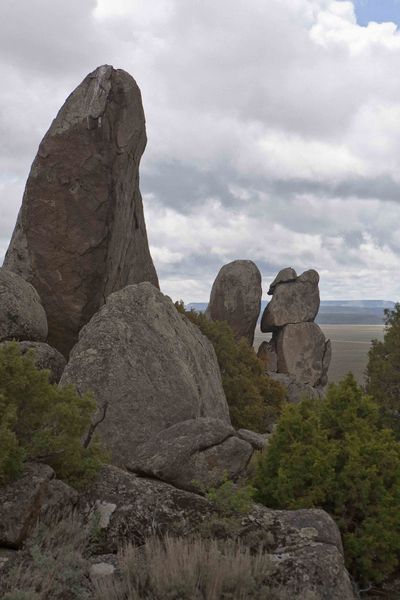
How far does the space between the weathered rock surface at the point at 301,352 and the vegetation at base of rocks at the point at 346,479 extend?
35836 millimetres

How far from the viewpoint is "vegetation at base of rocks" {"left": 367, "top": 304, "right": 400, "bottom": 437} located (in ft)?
65.1

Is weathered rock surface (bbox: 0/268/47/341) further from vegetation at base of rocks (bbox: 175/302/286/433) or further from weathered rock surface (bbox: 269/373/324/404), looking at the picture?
weathered rock surface (bbox: 269/373/324/404)

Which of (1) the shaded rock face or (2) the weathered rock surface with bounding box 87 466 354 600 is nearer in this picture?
(2) the weathered rock surface with bounding box 87 466 354 600

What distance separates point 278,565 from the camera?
7402 mm

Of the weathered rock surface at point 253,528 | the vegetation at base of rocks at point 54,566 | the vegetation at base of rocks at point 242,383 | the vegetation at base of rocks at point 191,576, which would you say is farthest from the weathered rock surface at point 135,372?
the vegetation at base of rocks at point 242,383

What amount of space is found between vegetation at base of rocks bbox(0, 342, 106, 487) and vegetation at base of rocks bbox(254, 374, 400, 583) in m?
3.09

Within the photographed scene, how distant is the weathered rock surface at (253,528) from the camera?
725 cm

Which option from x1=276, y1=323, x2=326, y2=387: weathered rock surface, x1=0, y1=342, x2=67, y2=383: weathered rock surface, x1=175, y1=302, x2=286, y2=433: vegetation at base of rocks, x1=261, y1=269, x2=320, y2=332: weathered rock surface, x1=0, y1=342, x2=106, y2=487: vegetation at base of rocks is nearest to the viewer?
x1=0, y1=342, x2=106, y2=487: vegetation at base of rocks

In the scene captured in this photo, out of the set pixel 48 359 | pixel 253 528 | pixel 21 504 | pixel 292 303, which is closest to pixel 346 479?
pixel 253 528

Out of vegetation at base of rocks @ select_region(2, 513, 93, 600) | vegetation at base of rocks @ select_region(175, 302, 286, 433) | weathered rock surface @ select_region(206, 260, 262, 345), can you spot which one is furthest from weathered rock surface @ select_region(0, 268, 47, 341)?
weathered rock surface @ select_region(206, 260, 262, 345)

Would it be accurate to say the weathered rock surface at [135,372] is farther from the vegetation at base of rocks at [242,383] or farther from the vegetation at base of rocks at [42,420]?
the vegetation at base of rocks at [242,383]

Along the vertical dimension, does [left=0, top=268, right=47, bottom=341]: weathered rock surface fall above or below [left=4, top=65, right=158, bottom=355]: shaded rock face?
below

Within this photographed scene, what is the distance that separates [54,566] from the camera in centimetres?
694

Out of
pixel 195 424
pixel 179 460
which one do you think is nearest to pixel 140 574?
pixel 179 460
